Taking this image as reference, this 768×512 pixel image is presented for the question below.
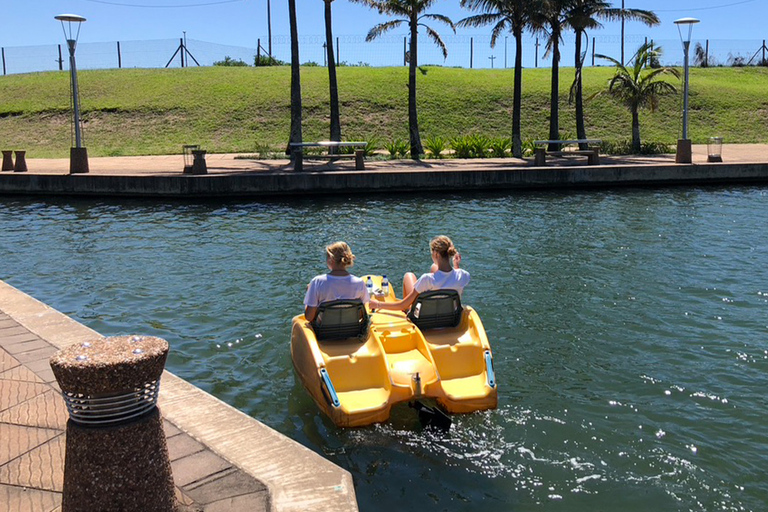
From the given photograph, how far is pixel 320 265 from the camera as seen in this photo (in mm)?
12422

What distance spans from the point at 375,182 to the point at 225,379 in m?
13.6

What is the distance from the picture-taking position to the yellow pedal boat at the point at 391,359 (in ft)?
19.8

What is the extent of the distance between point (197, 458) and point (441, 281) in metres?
3.10

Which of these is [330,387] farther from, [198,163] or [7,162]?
[7,162]

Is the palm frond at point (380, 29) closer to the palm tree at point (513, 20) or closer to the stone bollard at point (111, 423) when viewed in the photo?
the palm tree at point (513, 20)

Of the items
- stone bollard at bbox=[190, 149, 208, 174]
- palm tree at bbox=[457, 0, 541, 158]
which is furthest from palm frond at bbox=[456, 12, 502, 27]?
stone bollard at bbox=[190, 149, 208, 174]

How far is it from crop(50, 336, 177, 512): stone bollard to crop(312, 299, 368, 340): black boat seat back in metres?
3.10

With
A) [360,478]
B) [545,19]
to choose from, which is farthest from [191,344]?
[545,19]

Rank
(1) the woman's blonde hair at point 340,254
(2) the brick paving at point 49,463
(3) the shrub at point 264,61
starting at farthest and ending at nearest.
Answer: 1. (3) the shrub at point 264,61
2. (1) the woman's blonde hair at point 340,254
3. (2) the brick paving at point 49,463

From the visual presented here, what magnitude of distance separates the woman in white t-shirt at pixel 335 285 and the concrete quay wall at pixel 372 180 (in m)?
13.7

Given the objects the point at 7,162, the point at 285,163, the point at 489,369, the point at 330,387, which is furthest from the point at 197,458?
the point at 7,162

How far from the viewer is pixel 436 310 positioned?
6.93 m

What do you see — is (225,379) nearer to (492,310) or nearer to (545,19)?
(492,310)

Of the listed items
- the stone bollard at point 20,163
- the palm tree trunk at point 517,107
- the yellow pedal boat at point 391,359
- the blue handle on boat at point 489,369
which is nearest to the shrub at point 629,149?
the palm tree trunk at point 517,107
